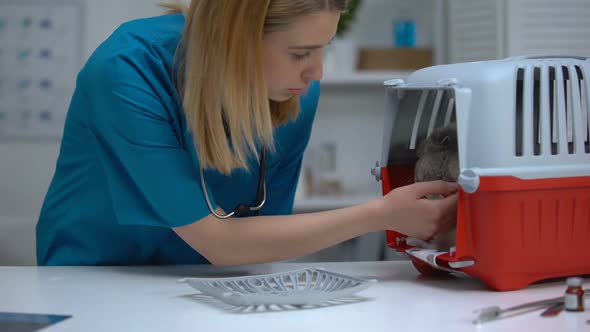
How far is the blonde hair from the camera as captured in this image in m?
1.16

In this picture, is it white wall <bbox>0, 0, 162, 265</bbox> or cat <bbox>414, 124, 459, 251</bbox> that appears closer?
cat <bbox>414, 124, 459, 251</bbox>

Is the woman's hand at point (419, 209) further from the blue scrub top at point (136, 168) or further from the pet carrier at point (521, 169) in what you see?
the blue scrub top at point (136, 168)

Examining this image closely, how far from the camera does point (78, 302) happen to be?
107cm

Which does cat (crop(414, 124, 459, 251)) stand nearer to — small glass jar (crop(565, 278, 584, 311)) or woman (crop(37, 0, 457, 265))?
woman (crop(37, 0, 457, 265))

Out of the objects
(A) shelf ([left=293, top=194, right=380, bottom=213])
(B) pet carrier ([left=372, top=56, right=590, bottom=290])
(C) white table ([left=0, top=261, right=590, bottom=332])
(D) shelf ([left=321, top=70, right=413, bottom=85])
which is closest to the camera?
(C) white table ([left=0, top=261, right=590, bottom=332])

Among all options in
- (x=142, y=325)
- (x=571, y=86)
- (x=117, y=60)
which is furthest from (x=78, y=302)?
(x=571, y=86)

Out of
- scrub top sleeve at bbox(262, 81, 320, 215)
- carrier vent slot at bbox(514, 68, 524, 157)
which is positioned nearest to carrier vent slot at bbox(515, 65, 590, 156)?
carrier vent slot at bbox(514, 68, 524, 157)

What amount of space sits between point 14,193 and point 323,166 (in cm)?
149

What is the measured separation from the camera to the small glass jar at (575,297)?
941 mm

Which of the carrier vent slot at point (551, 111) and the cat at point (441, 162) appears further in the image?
the cat at point (441, 162)

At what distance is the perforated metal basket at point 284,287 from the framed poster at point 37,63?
8.12 feet

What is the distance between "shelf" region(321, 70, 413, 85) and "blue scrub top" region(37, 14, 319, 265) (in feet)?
5.24

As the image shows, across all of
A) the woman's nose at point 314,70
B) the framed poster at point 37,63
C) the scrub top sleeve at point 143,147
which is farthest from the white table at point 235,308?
the framed poster at point 37,63

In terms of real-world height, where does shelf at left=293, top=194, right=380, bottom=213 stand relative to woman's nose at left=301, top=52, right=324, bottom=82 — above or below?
below
